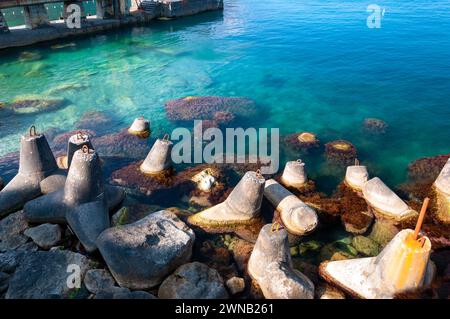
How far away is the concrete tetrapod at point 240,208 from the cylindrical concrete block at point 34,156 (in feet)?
15.4

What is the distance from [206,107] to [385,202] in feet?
36.9

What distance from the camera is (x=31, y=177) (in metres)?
9.91

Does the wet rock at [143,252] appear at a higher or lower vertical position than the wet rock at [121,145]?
higher

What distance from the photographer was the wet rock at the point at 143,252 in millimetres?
7273

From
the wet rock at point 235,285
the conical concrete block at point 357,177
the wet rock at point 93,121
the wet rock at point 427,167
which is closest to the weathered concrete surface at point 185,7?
the wet rock at point 93,121

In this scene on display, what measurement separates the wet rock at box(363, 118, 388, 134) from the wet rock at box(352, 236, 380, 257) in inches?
350

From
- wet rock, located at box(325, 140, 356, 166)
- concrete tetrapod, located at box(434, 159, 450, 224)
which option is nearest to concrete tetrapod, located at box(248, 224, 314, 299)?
concrete tetrapod, located at box(434, 159, 450, 224)

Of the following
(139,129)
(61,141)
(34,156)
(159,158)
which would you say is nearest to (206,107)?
(139,129)

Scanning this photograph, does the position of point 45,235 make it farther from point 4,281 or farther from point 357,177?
point 357,177

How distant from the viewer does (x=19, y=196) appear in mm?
9734

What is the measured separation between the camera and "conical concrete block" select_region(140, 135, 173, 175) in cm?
1219

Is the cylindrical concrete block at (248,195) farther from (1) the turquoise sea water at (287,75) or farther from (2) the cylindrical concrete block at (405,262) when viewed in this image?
(1) the turquoise sea water at (287,75)
